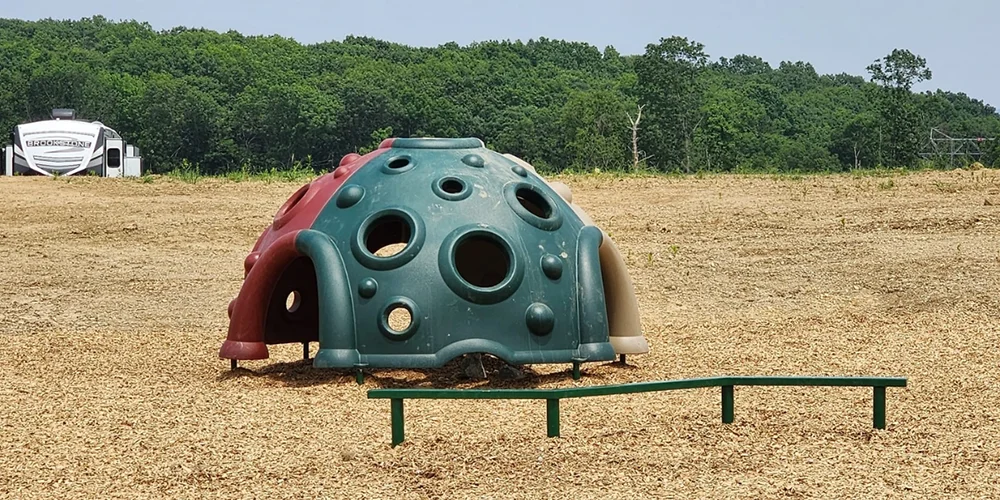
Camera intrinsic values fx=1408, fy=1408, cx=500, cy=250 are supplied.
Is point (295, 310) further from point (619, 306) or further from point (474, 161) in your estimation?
point (619, 306)

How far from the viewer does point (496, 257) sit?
11.9 metres

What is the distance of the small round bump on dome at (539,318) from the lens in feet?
31.1

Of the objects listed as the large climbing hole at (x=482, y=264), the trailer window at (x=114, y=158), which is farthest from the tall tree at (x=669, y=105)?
the large climbing hole at (x=482, y=264)

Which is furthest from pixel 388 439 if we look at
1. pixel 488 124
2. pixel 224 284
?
pixel 488 124

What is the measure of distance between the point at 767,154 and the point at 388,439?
199 feet

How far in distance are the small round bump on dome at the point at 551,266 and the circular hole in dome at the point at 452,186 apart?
2.90 feet

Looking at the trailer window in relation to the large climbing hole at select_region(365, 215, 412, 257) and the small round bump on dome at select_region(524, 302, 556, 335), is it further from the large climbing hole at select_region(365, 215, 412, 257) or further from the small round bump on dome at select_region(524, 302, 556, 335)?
the small round bump on dome at select_region(524, 302, 556, 335)

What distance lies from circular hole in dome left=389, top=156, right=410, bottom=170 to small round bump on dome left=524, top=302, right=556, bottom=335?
1648mm

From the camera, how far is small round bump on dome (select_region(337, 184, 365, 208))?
10000 mm

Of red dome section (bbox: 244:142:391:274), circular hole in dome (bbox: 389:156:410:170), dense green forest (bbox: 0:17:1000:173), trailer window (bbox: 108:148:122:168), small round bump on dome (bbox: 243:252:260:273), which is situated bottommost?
small round bump on dome (bbox: 243:252:260:273)

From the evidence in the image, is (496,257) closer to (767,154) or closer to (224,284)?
(224,284)

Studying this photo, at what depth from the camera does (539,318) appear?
31.1 ft

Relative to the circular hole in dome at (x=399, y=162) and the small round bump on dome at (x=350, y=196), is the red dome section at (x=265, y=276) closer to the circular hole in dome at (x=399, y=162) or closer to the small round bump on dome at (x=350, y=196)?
the small round bump on dome at (x=350, y=196)

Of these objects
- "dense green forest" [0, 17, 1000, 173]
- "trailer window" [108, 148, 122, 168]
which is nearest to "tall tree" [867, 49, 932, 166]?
"dense green forest" [0, 17, 1000, 173]
